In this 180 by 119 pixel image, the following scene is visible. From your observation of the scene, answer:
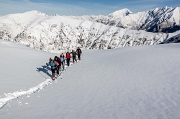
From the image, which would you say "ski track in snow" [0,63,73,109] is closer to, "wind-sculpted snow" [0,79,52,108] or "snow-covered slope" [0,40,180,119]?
"wind-sculpted snow" [0,79,52,108]

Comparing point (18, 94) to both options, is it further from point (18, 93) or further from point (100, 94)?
point (100, 94)

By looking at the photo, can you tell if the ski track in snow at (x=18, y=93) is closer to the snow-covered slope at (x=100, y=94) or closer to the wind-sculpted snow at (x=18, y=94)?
the wind-sculpted snow at (x=18, y=94)

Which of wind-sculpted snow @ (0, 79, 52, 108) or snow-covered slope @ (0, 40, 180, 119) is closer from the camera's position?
snow-covered slope @ (0, 40, 180, 119)

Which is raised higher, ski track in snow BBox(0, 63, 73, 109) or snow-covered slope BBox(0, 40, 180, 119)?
snow-covered slope BBox(0, 40, 180, 119)

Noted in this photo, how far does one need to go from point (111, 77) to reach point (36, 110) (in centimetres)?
912

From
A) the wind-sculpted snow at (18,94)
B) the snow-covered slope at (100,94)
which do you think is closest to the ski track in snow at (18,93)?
the wind-sculpted snow at (18,94)

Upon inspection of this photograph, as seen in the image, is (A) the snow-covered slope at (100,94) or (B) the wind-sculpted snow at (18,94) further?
(B) the wind-sculpted snow at (18,94)

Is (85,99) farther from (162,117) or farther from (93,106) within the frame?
(162,117)

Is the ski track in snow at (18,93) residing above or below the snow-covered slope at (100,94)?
below

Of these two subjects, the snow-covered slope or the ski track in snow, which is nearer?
the snow-covered slope

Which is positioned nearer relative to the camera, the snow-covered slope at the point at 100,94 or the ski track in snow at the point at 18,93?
the snow-covered slope at the point at 100,94

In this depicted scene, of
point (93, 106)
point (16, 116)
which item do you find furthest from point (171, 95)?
point (16, 116)

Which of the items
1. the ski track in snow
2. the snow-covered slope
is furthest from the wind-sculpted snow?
the snow-covered slope

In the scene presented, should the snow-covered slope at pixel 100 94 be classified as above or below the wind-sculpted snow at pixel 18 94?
above
